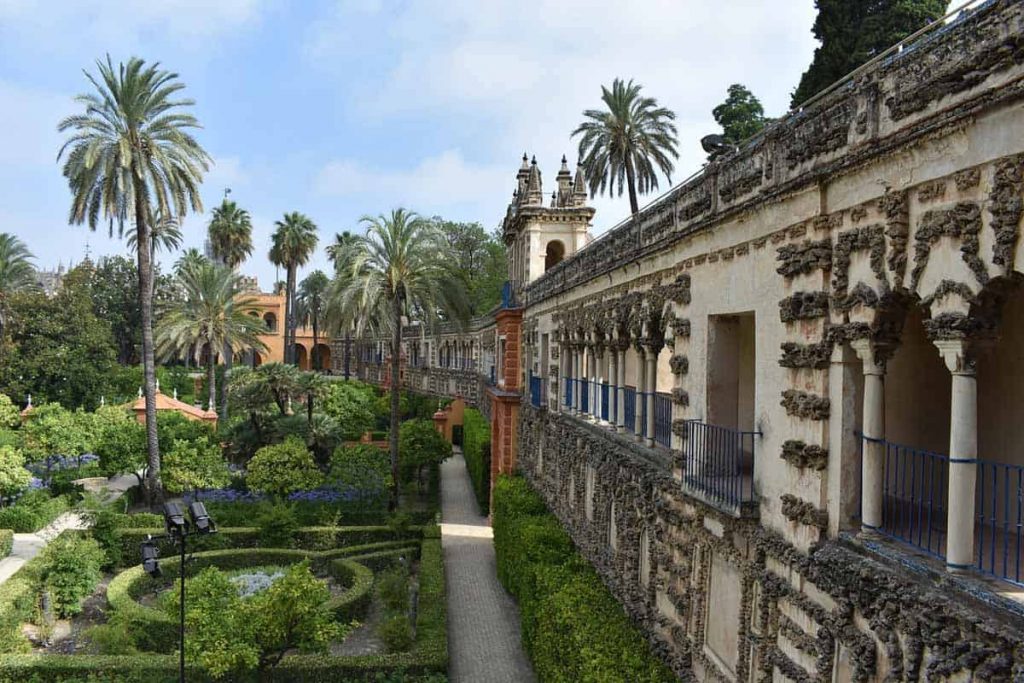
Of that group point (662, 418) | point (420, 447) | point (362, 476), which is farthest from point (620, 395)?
point (420, 447)

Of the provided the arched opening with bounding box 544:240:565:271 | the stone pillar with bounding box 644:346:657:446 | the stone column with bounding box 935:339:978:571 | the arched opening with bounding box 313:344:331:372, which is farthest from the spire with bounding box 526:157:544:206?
the arched opening with bounding box 313:344:331:372

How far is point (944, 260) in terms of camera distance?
16.8ft

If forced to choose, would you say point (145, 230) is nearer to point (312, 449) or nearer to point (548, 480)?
point (312, 449)

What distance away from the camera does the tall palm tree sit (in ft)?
179

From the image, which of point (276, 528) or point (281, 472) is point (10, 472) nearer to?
point (281, 472)

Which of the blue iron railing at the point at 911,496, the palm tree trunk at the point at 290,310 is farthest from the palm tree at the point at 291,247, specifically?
the blue iron railing at the point at 911,496

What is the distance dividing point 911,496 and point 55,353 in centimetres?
4762

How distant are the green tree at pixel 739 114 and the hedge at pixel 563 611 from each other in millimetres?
24470

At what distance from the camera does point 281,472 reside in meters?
27.0

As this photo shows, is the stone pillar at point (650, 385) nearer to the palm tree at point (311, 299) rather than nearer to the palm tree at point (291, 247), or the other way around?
the palm tree at point (291, 247)

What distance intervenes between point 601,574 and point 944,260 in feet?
34.4

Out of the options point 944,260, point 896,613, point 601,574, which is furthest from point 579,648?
point 944,260

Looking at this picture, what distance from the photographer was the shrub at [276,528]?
23594 millimetres

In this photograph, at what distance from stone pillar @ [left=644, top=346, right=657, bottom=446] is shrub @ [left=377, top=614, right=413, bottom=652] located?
7598mm
